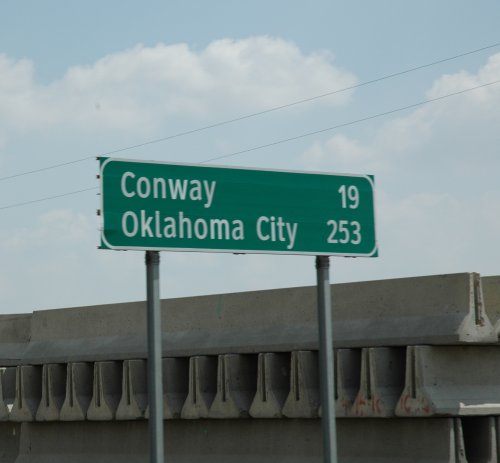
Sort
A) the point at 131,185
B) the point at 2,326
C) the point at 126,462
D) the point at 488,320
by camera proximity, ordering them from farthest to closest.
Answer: the point at 2,326
the point at 126,462
the point at 488,320
the point at 131,185

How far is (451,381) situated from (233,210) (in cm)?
403

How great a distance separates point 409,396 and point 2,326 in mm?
8690

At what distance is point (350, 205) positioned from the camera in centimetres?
1062

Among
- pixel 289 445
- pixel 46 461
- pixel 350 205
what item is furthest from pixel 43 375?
pixel 350 205

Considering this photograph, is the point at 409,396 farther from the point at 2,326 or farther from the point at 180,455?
the point at 2,326

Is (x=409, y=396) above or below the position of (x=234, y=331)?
below

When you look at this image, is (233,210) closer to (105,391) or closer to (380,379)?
(380,379)

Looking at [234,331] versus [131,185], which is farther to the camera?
[234,331]

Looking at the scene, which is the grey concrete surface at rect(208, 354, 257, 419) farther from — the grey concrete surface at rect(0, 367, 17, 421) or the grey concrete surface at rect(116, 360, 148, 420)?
the grey concrete surface at rect(0, 367, 17, 421)

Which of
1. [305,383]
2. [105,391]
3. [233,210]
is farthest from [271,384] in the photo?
[233,210]

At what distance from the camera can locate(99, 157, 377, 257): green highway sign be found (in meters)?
9.34

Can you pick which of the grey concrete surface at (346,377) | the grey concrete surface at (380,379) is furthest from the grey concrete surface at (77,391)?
the grey concrete surface at (380,379)

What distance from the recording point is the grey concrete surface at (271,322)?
12703 millimetres

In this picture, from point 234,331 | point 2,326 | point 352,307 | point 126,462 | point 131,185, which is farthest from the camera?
point 2,326
